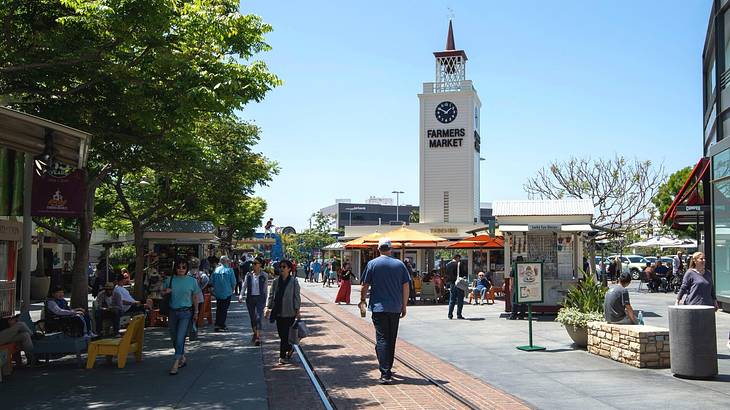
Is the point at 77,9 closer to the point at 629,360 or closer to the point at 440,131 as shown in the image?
the point at 629,360

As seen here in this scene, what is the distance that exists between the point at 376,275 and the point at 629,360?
4.05m

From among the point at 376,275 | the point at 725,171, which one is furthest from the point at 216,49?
the point at 725,171

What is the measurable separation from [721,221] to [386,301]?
13.1 meters

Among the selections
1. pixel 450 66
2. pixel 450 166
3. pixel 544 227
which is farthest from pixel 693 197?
pixel 450 66

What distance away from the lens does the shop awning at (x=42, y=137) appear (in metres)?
8.30

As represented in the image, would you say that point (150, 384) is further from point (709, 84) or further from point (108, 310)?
point (709, 84)

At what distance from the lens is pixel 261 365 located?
34.4 ft

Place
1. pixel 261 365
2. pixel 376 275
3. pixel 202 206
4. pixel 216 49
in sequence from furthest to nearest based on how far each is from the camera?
pixel 202 206 < pixel 216 49 < pixel 261 365 < pixel 376 275

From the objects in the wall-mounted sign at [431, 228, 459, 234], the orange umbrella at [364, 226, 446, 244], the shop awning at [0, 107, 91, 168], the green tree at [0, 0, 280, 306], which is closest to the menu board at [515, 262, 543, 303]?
the green tree at [0, 0, 280, 306]

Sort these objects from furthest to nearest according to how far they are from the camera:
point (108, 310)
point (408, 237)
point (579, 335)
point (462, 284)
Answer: point (408, 237)
point (462, 284)
point (108, 310)
point (579, 335)

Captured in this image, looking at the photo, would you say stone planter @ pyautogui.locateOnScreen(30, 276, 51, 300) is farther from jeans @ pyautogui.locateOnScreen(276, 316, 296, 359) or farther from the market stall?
jeans @ pyautogui.locateOnScreen(276, 316, 296, 359)

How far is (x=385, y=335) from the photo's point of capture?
8617 millimetres

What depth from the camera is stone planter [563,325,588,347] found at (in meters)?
11.9

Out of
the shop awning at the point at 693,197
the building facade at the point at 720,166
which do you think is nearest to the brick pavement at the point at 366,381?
the building facade at the point at 720,166
